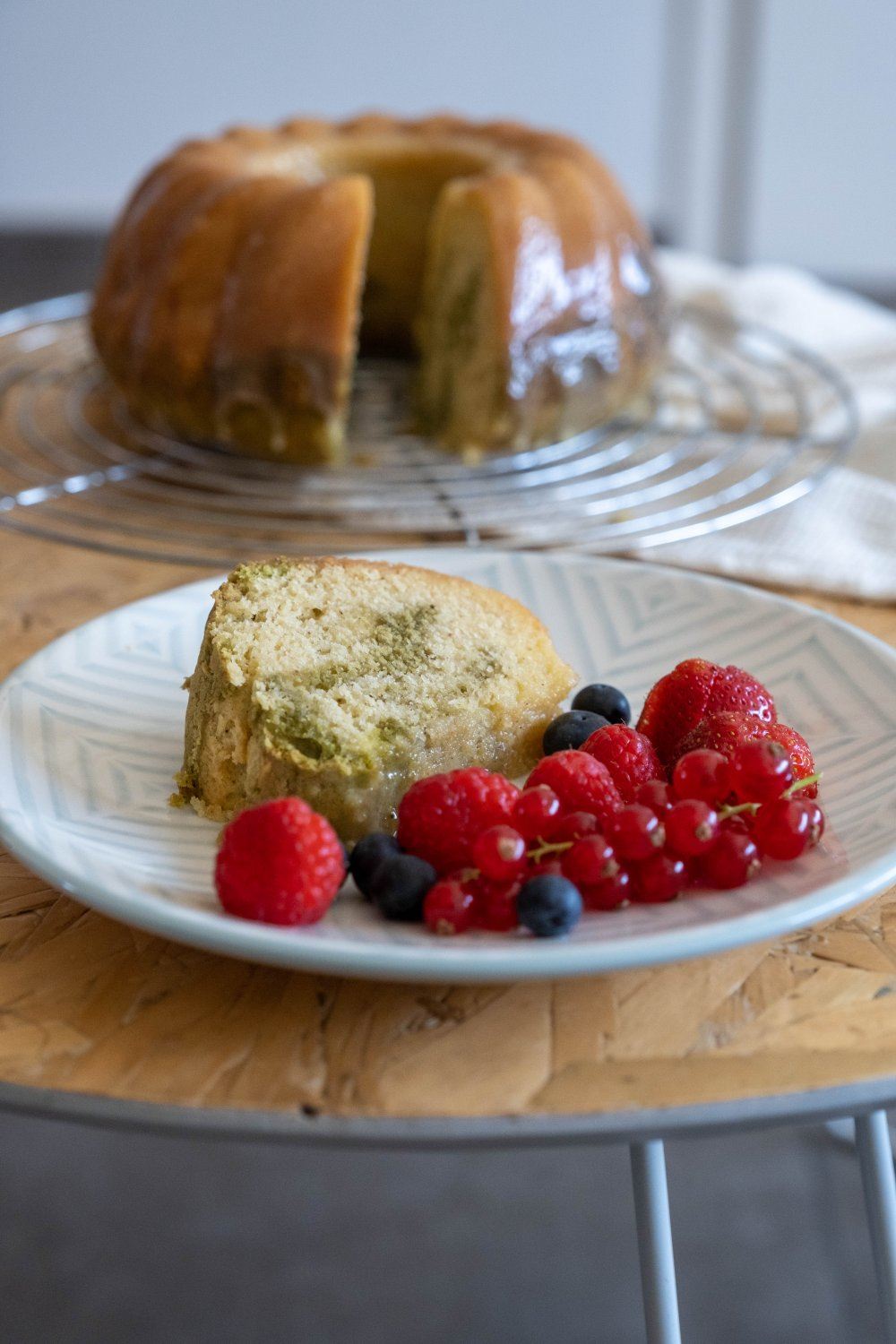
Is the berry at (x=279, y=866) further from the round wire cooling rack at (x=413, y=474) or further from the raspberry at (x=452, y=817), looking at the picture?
the round wire cooling rack at (x=413, y=474)

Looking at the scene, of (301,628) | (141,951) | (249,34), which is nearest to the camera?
(141,951)

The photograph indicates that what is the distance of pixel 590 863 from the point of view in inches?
→ 31.3

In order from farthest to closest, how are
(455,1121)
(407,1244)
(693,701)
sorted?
(407,1244), (693,701), (455,1121)

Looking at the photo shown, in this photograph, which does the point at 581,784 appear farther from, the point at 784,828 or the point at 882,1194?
the point at 882,1194

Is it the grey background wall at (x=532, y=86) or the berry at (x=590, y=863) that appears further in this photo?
the grey background wall at (x=532, y=86)

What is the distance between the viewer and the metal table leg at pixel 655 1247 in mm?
1092

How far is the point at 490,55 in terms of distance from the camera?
385 centimetres

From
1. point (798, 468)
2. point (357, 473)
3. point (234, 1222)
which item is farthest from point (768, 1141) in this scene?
point (357, 473)

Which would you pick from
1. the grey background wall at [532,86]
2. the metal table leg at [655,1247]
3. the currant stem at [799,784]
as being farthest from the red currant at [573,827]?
the grey background wall at [532,86]

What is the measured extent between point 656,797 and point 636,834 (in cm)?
5

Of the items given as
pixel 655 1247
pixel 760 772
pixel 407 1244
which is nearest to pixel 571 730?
pixel 760 772

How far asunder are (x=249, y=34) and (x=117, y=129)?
1.33 ft

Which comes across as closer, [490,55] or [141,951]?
[141,951]

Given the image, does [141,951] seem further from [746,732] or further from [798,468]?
[798,468]
